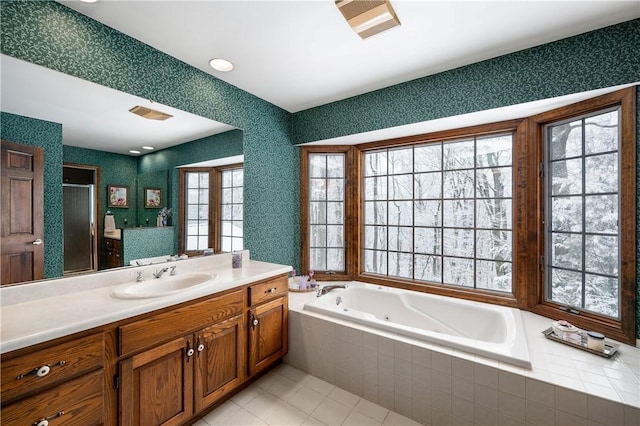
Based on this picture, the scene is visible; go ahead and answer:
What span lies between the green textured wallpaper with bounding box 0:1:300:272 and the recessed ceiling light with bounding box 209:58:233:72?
156 millimetres

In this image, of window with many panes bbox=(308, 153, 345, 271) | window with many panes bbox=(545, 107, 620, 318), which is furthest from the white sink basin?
window with many panes bbox=(545, 107, 620, 318)

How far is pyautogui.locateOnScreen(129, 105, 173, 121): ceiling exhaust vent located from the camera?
5.87 feet

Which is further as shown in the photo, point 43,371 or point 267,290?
point 267,290

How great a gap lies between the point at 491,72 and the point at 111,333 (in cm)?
278

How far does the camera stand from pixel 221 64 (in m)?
2.02

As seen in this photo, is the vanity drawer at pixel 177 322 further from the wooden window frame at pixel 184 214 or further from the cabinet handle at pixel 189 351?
the wooden window frame at pixel 184 214

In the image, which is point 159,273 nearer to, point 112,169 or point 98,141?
point 112,169

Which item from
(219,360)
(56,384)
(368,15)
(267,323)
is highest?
(368,15)

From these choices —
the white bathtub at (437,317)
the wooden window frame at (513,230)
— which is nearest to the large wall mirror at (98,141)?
the white bathtub at (437,317)

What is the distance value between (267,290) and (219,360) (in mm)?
542

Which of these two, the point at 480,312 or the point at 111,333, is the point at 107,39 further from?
the point at 480,312

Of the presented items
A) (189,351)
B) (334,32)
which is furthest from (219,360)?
(334,32)

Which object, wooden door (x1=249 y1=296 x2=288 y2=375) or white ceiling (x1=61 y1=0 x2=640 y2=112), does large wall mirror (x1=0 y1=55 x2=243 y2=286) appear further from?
wooden door (x1=249 y1=296 x2=288 y2=375)

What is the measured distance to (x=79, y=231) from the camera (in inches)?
60.1
